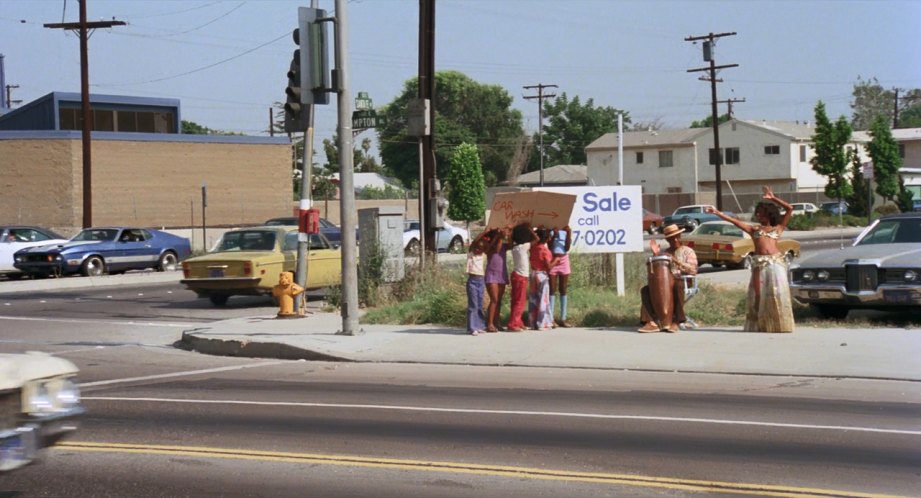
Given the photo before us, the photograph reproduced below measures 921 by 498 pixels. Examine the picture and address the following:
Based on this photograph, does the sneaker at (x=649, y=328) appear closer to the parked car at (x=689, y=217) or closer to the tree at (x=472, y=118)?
the parked car at (x=689, y=217)

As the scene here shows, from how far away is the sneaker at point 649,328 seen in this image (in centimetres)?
1525

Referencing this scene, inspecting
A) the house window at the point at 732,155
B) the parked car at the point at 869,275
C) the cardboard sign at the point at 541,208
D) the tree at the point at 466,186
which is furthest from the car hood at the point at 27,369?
the house window at the point at 732,155

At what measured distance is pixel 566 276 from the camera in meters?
16.1

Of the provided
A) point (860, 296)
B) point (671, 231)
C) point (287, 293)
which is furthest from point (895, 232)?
point (287, 293)

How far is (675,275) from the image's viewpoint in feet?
49.4

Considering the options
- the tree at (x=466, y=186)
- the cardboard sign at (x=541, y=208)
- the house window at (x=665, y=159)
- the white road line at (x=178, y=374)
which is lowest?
the white road line at (x=178, y=374)

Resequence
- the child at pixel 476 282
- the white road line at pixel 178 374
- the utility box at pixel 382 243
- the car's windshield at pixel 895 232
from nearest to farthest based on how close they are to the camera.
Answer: the white road line at pixel 178 374 < the child at pixel 476 282 < the car's windshield at pixel 895 232 < the utility box at pixel 382 243

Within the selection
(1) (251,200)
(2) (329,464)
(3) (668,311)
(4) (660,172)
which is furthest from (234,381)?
(4) (660,172)

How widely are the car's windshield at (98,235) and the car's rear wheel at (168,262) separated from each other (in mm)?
1685

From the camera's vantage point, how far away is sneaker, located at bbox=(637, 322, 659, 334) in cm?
1525

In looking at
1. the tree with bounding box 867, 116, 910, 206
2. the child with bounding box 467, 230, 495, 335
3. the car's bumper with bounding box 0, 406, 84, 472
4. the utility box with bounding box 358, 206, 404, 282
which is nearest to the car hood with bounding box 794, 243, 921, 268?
the child with bounding box 467, 230, 495, 335

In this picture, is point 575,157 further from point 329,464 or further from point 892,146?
point 329,464

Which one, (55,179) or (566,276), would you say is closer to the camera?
(566,276)

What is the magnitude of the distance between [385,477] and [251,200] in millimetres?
46718
